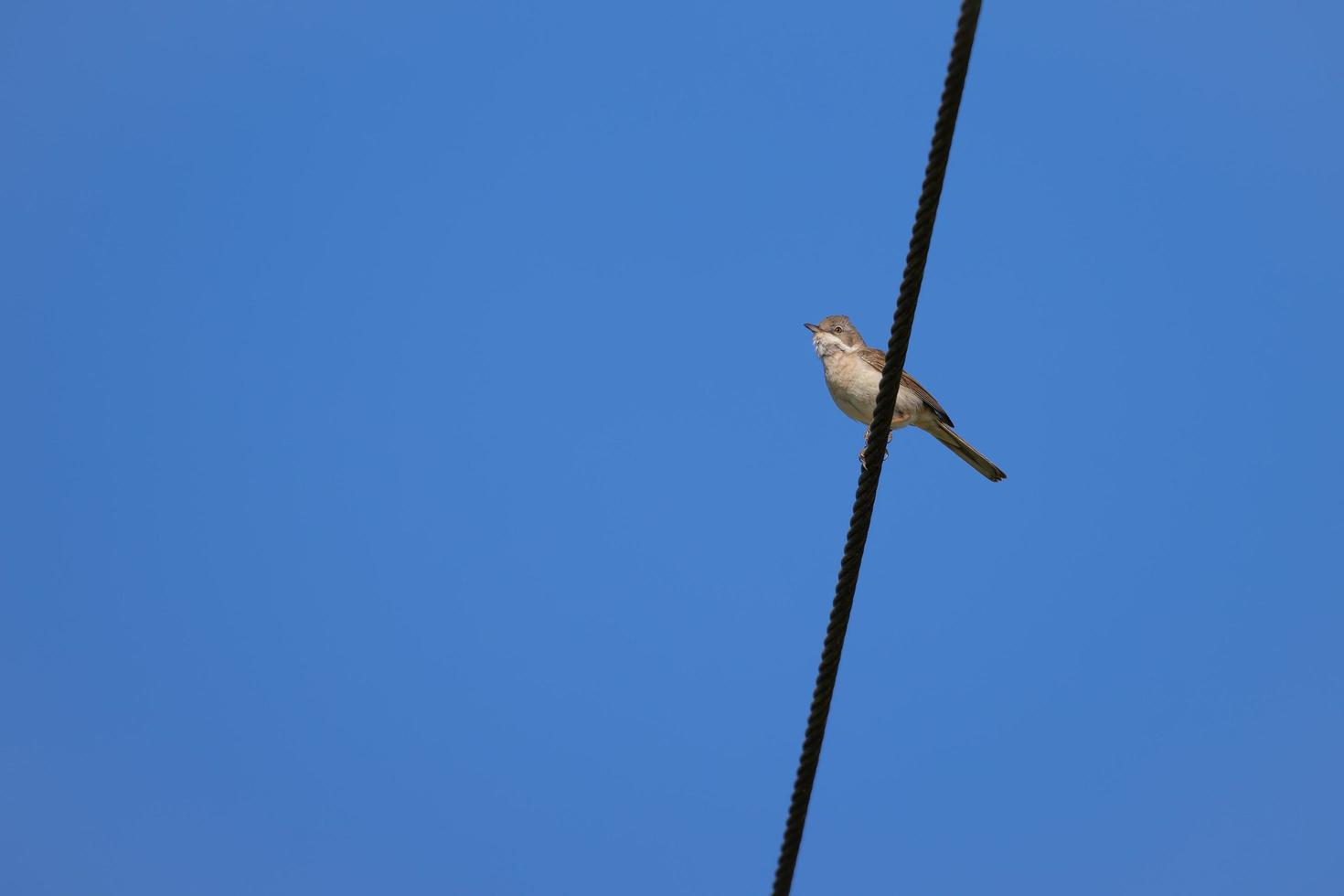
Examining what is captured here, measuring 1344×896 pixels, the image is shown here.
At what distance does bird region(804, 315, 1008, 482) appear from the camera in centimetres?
963

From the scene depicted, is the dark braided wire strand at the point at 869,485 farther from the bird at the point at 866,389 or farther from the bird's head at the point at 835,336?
the bird's head at the point at 835,336

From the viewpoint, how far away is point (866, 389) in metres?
10.2

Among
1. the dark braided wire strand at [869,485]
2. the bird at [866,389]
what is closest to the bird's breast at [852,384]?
the bird at [866,389]

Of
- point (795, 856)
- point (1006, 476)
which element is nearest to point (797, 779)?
point (795, 856)

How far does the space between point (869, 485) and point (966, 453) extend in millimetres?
4211

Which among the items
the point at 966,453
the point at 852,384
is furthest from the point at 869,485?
the point at 852,384

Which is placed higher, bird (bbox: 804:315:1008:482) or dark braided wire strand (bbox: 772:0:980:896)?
bird (bbox: 804:315:1008:482)

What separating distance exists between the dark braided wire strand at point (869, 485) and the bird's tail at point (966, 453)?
158 inches

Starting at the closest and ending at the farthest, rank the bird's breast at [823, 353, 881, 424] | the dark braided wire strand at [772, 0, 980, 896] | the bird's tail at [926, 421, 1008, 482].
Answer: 1. the dark braided wire strand at [772, 0, 980, 896]
2. the bird's tail at [926, 421, 1008, 482]
3. the bird's breast at [823, 353, 881, 424]

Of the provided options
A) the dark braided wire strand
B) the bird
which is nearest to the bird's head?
the bird

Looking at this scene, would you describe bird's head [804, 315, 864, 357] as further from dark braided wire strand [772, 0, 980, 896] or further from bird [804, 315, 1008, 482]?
dark braided wire strand [772, 0, 980, 896]

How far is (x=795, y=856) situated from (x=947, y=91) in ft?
9.20

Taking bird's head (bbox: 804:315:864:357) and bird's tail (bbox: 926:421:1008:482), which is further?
bird's head (bbox: 804:315:864:357)

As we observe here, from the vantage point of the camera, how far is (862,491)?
219 inches
